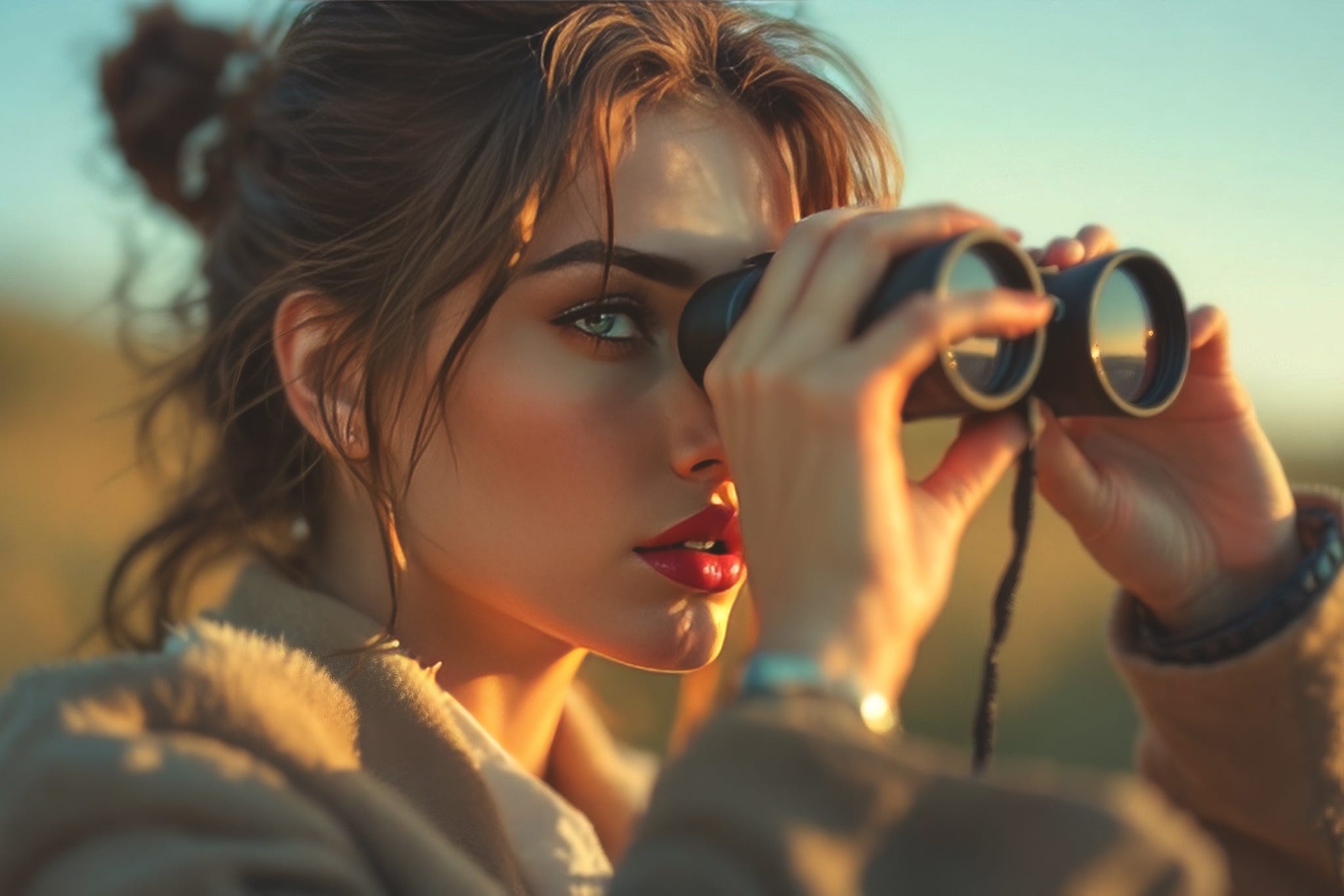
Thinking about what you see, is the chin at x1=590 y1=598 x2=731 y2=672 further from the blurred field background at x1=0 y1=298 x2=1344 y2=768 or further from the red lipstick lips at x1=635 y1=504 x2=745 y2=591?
the blurred field background at x1=0 y1=298 x2=1344 y2=768

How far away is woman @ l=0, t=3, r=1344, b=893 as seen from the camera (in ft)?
3.31

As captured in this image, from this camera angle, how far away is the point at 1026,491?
4.18 feet

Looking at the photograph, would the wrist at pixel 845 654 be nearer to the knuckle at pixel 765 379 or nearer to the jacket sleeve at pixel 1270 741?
the knuckle at pixel 765 379

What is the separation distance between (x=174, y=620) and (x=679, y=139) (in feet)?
3.47

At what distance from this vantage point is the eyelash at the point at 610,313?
1.53 metres

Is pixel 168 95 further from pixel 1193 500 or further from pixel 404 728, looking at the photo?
pixel 1193 500

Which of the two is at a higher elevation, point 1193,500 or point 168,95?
point 168,95

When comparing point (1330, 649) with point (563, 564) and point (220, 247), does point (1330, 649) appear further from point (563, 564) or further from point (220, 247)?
point (220, 247)

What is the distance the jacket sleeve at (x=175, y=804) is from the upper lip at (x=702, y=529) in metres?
0.44

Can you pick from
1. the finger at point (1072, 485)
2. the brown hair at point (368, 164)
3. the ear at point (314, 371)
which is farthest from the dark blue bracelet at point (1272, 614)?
the ear at point (314, 371)

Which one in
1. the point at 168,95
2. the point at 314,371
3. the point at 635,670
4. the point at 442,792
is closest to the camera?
the point at 442,792

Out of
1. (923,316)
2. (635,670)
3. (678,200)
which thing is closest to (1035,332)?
(923,316)

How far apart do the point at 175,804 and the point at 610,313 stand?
72 cm

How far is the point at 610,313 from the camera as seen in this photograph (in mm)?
1542
